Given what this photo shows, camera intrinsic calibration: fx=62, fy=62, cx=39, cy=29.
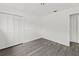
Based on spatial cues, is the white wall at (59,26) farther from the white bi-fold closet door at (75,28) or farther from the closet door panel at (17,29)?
the closet door panel at (17,29)

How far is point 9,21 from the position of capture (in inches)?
148

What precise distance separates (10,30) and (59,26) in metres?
3.32

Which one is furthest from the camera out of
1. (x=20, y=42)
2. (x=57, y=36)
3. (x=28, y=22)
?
(x=28, y=22)

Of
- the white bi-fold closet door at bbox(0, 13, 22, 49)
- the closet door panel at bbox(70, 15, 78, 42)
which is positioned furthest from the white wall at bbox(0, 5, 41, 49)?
the closet door panel at bbox(70, 15, 78, 42)

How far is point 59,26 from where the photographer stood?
178 inches

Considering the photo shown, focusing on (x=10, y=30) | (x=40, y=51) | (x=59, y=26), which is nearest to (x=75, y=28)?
(x=59, y=26)

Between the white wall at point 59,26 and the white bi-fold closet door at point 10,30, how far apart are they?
8.40 ft

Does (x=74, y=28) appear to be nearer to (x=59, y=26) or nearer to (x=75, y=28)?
(x=75, y=28)

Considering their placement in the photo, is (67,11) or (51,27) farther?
(51,27)

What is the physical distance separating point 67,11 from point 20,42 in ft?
12.3

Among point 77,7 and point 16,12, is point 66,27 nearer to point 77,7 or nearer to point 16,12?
point 77,7

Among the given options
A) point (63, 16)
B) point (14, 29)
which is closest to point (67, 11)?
point (63, 16)

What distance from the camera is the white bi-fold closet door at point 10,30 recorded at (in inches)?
137

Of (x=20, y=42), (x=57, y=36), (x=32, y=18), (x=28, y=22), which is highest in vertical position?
(x=32, y=18)
